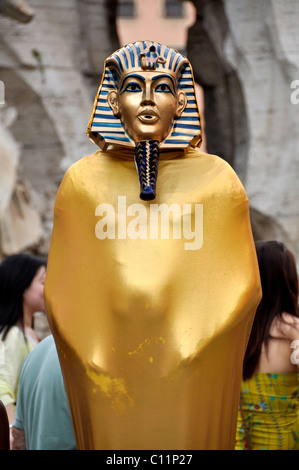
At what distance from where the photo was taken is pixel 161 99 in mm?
1875

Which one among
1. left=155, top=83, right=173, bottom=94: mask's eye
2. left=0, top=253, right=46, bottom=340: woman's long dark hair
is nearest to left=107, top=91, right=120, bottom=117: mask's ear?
left=155, top=83, right=173, bottom=94: mask's eye

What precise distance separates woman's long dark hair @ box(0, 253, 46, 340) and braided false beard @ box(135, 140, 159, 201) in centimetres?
111

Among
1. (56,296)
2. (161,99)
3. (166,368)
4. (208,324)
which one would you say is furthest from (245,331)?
(161,99)

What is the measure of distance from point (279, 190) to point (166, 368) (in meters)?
6.80

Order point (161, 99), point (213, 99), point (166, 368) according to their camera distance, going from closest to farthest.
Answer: point (166, 368), point (161, 99), point (213, 99)

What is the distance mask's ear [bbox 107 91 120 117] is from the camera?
193cm

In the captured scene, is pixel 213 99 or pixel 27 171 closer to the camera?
pixel 27 171

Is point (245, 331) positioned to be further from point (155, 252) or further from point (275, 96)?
point (275, 96)

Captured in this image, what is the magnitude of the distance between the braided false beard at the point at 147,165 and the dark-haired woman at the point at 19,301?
43.3 inches

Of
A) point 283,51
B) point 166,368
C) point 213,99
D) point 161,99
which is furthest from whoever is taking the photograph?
point 213,99

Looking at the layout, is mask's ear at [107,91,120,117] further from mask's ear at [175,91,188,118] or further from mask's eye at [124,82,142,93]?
mask's ear at [175,91,188,118]

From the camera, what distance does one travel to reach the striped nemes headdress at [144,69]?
1.89 m

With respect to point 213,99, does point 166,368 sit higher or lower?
lower

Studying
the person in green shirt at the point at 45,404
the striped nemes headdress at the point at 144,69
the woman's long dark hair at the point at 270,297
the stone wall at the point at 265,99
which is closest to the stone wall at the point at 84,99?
the stone wall at the point at 265,99
